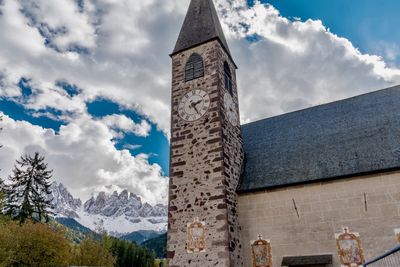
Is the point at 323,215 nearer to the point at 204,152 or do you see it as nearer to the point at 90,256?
the point at 204,152

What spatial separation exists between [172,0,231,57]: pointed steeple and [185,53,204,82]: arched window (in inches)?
27.4

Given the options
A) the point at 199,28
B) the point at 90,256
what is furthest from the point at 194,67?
the point at 90,256

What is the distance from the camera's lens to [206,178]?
12.3m

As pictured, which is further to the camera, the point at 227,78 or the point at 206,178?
the point at 227,78

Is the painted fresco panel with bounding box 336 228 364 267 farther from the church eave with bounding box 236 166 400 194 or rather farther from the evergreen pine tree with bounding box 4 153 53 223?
the evergreen pine tree with bounding box 4 153 53 223

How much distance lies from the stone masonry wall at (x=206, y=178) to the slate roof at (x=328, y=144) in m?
1.35

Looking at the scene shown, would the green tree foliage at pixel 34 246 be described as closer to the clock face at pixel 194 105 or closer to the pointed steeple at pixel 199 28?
the clock face at pixel 194 105

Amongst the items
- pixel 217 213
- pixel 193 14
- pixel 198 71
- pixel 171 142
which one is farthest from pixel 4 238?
pixel 193 14

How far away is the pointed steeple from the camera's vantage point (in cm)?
1536

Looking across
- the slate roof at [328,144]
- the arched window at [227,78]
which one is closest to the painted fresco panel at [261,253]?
the slate roof at [328,144]

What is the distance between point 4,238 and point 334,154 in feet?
50.9

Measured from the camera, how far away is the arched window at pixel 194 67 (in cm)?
1461

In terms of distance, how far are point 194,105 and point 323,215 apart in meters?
6.50

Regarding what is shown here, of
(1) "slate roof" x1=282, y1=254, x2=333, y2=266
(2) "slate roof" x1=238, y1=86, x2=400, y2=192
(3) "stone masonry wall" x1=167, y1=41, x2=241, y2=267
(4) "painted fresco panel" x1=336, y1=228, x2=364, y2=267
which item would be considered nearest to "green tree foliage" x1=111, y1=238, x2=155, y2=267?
(3) "stone masonry wall" x1=167, y1=41, x2=241, y2=267
